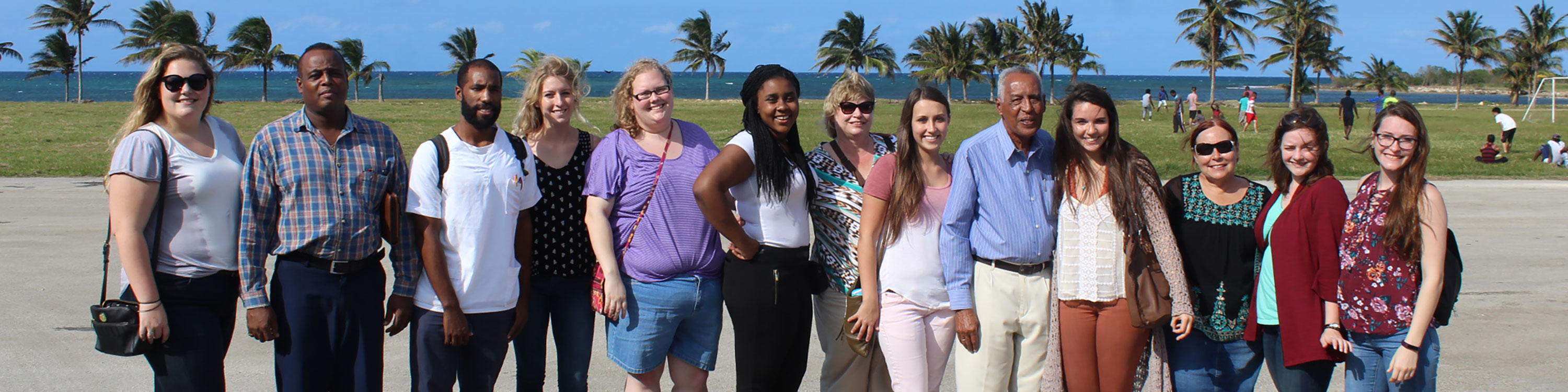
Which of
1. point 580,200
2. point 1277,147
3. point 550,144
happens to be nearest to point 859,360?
point 580,200

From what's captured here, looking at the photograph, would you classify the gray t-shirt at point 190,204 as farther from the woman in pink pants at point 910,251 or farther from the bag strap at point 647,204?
the woman in pink pants at point 910,251

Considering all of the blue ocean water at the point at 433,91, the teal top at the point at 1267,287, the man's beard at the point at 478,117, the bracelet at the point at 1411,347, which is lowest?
the bracelet at the point at 1411,347

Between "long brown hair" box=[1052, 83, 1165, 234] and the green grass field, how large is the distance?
1380 millimetres

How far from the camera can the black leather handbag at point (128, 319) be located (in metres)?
3.40

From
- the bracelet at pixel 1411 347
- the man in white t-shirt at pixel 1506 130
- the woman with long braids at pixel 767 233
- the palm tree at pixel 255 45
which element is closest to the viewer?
the bracelet at pixel 1411 347

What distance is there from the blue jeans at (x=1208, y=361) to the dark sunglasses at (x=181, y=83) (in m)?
3.81

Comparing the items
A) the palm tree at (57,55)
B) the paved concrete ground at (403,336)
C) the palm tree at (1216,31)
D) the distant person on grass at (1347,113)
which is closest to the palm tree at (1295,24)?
the palm tree at (1216,31)

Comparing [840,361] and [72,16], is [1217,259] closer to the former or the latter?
[840,361]

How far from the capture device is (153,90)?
3.51 meters

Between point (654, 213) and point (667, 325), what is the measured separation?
0.45 metres

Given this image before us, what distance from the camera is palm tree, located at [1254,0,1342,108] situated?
176 ft

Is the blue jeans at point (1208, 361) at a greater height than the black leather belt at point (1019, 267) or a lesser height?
lesser

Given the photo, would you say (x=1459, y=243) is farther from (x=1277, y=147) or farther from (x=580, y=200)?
(x=580, y=200)

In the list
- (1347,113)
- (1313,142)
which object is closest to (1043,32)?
(1347,113)
